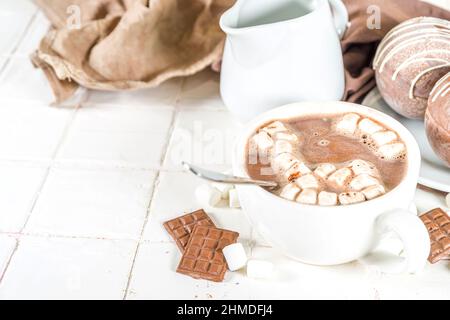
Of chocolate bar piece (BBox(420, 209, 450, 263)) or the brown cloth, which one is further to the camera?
the brown cloth

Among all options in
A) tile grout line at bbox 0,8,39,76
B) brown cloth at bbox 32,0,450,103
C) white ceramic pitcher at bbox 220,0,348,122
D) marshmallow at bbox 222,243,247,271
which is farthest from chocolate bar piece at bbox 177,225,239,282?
tile grout line at bbox 0,8,39,76

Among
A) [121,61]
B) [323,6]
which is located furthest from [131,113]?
[323,6]

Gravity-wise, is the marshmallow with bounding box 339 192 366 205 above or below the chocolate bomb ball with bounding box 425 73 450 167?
above

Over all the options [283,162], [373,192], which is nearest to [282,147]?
[283,162]

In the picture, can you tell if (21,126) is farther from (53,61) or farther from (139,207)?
(139,207)

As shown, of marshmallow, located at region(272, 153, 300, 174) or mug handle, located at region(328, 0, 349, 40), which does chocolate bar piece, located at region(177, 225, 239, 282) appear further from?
mug handle, located at region(328, 0, 349, 40)

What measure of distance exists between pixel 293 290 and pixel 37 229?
32cm

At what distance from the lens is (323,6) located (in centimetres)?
92

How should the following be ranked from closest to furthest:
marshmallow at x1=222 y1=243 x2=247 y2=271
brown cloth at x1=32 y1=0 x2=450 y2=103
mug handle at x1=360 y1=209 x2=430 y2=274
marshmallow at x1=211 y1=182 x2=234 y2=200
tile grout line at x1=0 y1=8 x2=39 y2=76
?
1. mug handle at x1=360 y1=209 x2=430 y2=274
2. marshmallow at x1=222 y1=243 x2=247 y2=271
3. marshmallow at x1=211 y1=182 x2=234 y2=200
4. brown cloth at x1=32 y1=0 x2=450 y2=103
5. tile grout line at x1=0 y1=8 x2=39 y2=76

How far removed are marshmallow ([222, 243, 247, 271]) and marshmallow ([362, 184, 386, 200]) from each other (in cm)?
16

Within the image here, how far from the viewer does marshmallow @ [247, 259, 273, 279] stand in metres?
0.77

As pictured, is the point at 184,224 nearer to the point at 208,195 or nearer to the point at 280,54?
the point at 208,195

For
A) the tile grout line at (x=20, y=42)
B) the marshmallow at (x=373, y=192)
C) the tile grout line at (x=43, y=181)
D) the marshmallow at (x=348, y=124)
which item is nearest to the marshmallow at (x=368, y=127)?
the marshmallow at (x=348, y=124)
